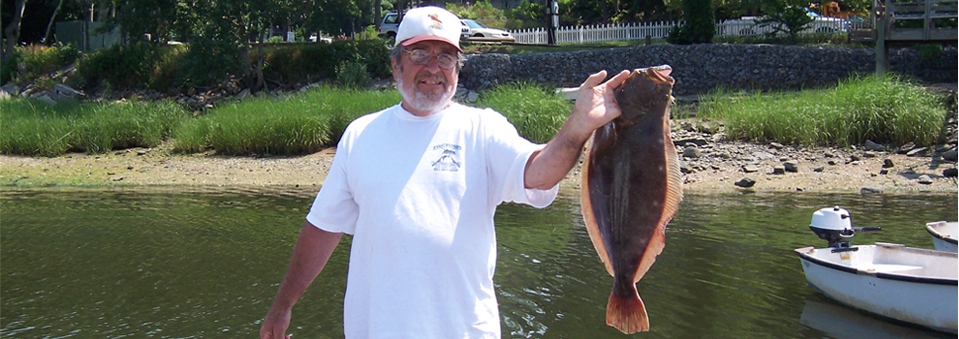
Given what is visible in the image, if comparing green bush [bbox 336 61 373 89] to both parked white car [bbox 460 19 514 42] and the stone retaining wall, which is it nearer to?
the stone retaining wall

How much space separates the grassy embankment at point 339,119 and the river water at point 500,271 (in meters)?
3.40

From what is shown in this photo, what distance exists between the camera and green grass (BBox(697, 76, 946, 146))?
719 inches

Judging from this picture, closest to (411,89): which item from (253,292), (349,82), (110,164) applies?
(253,292)

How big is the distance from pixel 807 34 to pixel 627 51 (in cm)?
707

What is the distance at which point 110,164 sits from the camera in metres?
20.3

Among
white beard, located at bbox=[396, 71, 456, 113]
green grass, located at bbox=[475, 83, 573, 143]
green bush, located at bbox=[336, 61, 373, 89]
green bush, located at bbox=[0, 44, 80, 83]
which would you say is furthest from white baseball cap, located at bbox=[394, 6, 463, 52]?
green bush, located at bbox=[0, 44, 80, 83]

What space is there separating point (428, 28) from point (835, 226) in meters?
6.99

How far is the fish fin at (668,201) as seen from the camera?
9.39ft

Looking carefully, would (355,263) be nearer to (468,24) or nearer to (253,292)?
(253,292)

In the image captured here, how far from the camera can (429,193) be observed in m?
3.01

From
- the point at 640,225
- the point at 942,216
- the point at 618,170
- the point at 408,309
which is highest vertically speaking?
the point at 618,170

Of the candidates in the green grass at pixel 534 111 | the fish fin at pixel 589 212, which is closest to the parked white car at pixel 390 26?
Answer: the green grass at pixel 534 111

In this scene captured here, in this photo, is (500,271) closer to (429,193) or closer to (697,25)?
(429,193)

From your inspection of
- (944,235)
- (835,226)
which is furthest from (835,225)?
(944,235)
